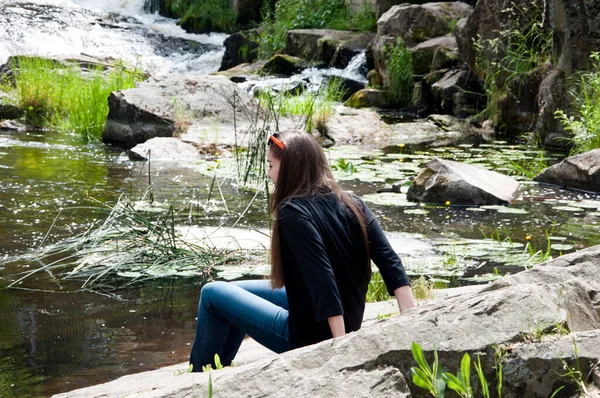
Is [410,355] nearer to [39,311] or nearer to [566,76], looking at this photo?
[39,311]

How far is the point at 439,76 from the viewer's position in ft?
48.1

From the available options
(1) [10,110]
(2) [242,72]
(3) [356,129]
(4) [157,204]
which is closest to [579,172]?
(4) [157,204]

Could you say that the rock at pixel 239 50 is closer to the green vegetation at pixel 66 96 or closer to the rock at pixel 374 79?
the rock at pixel 374 79

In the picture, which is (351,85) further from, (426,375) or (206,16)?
(426,375)

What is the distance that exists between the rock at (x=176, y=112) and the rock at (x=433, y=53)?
172 inches

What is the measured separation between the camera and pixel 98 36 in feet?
73.2

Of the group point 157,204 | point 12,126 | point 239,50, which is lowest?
point 12,126

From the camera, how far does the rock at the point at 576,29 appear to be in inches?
387

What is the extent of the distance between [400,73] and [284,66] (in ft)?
11.9

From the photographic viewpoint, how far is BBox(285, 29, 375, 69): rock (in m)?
17.7

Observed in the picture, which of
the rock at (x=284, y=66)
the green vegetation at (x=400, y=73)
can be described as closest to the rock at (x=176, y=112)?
the green vegetation at (x=400, y=73)

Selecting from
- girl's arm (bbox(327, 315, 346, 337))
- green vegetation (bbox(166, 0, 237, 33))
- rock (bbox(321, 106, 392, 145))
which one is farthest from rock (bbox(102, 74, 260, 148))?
green vegetation (bbox(166, 0, 237, 33))

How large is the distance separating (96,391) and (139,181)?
579 centimetres

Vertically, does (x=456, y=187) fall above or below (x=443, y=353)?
below
